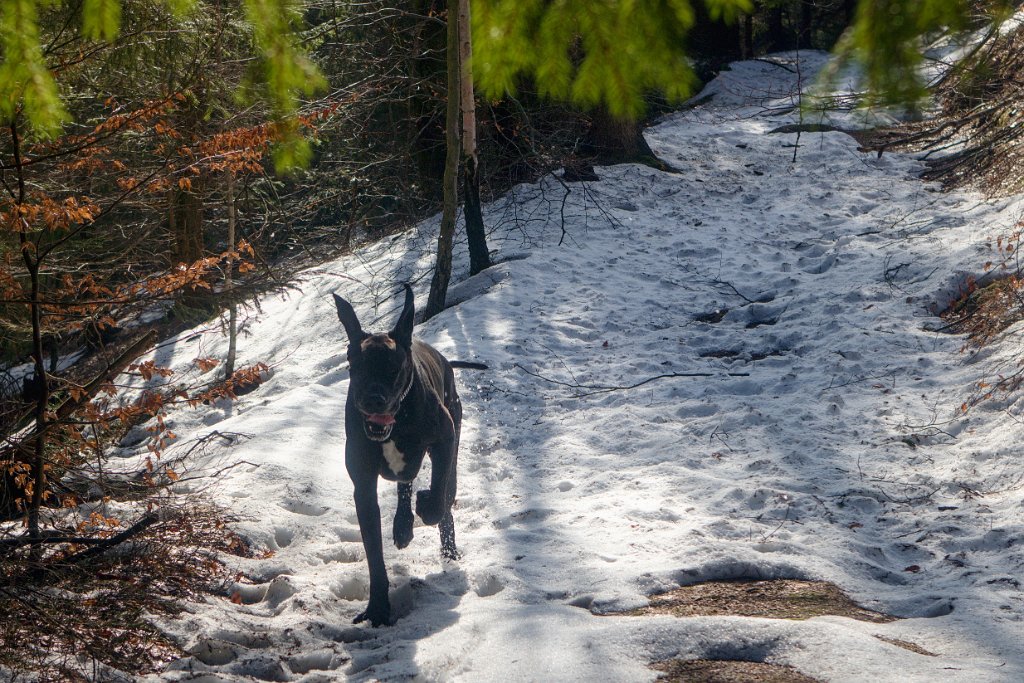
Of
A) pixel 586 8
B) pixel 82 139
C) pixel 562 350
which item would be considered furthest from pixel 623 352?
pixel 586 8

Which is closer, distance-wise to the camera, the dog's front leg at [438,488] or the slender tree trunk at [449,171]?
the dog's front leg at [438,488]

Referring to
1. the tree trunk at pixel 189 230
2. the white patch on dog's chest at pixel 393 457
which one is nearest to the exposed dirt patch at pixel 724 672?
the white patch on dog's chest at pixel 393 457

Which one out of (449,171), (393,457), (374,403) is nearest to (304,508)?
(393,457)

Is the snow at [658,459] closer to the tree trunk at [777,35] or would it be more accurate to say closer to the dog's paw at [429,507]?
the dog's paw at [429,507]

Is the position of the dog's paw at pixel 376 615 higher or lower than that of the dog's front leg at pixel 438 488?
lower

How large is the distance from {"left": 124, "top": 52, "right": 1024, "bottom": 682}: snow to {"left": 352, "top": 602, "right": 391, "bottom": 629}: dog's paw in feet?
0.33

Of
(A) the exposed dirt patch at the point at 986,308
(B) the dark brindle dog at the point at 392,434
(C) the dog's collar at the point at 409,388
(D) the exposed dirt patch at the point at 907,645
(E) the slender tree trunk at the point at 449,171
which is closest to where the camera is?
(D) the exposed dirt patch at the point at 907,645

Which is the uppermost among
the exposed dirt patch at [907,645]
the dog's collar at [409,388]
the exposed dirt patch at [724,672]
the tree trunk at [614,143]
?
the tree trunk at [614,143]

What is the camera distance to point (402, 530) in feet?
19.3

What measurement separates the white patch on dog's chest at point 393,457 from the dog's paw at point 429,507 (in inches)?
8.7

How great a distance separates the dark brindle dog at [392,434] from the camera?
5105 millimetres

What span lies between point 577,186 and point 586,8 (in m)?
12.1

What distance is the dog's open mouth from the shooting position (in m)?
5.05

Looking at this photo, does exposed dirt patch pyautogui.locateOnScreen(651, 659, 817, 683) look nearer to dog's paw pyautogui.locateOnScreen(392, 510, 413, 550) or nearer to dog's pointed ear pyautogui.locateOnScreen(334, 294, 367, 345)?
dog's paw pyautogui.locateOnScreen(392, 510, 413, 550)
